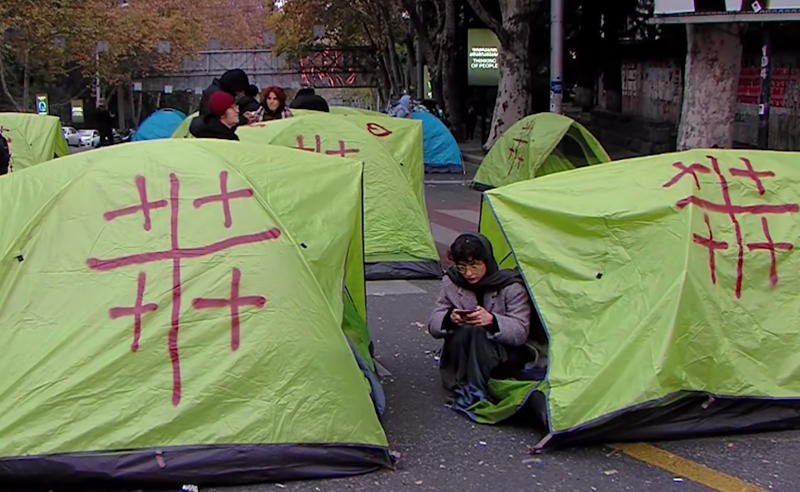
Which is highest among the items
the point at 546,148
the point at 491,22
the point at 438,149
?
the point at 491,22

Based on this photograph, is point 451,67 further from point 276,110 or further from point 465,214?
point 276,110

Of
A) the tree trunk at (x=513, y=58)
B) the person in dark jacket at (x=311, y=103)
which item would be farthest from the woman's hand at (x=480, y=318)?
the tree trunk at (x=513, y=58)

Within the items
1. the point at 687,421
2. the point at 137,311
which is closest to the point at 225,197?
the point at 137,311

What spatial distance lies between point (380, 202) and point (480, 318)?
381 centimetres

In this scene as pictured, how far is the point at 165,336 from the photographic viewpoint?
4457mm

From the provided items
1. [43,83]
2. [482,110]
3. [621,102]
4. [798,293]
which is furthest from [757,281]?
[43,83]

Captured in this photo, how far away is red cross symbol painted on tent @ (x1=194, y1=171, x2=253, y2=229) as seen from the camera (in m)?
4.75

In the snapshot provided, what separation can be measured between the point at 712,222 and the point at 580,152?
1002 cm

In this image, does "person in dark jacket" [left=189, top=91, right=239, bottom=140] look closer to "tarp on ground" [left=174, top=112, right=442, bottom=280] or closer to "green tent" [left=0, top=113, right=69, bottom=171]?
"tarp on ground" [left=174, top=112, right=442, bottom=280]

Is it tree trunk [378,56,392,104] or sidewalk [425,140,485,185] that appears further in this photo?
tree trunk [378,56,392,104]

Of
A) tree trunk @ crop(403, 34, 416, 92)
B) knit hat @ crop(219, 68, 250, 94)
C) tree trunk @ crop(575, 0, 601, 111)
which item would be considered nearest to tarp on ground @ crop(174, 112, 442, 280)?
knit hat @ crop(219, 68, 250, 94)

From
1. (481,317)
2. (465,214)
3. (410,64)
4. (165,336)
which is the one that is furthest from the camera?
(410,64)

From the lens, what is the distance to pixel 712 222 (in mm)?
5156

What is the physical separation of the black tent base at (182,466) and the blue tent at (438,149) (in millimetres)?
15311
